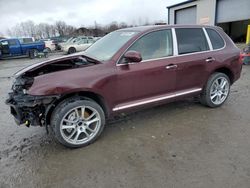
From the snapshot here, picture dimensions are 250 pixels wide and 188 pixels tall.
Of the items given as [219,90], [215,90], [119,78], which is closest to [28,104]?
[119,78]

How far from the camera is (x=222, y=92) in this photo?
14.4 ft

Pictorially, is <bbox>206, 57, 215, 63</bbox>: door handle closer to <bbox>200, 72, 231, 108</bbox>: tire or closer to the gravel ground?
<bbox>200, 72, 231, 108</bbox>: tire

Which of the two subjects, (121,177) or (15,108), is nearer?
(121,177)

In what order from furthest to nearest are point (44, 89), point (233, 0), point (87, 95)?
point (233, 0) → point (87, 95) → point (44, 89)

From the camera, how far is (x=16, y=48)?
1788 cm

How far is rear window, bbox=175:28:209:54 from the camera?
12.2 ft

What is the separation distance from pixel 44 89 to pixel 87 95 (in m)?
0.65

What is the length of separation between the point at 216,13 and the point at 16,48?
20.0 m

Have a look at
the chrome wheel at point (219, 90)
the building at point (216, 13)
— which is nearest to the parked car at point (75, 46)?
the building at point (216, 13)

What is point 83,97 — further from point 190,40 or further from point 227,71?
point 227,71

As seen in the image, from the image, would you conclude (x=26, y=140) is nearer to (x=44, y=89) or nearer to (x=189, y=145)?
(x=44, y=89)

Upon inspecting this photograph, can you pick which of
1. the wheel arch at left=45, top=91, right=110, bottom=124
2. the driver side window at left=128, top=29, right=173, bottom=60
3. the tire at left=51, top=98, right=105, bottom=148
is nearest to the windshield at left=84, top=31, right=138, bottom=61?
the driver side window at left=128, top=29, right=173, bottom=60

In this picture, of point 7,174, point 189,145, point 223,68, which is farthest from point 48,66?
point 223,68

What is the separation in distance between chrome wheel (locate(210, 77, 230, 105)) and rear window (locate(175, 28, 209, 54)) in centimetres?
82
